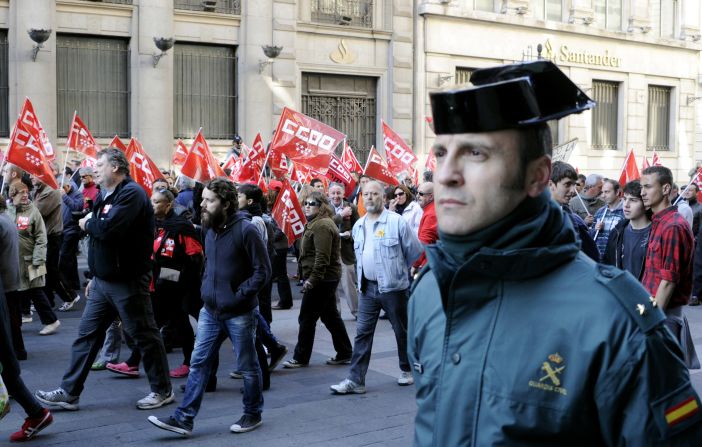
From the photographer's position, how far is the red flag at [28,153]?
10.6m

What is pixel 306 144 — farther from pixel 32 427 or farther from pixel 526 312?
pixel 526 312

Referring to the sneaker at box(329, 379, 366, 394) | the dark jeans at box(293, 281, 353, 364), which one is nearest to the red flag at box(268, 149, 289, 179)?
the dark jeans at box(293, 281, 353, 364)

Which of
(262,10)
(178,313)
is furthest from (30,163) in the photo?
(262,10)

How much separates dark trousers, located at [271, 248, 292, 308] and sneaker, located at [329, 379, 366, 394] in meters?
4.09

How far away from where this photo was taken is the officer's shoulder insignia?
5.61 feet

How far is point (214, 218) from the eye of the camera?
21.6 ft

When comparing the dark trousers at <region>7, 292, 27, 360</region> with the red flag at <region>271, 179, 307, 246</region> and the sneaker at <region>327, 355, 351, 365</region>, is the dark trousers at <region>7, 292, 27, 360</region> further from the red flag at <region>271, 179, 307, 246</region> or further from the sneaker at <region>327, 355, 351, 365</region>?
the red flag at <region>271, 179, 307, 246</region>

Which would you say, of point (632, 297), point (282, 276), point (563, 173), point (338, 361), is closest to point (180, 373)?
point (338, 361)

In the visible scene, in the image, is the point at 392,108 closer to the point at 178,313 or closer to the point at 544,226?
the point at 178,313

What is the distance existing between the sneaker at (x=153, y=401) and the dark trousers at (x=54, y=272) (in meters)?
5.12

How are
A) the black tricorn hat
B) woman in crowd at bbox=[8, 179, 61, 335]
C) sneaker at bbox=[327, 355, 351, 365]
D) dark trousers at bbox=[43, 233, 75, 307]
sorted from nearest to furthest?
1. the black tricorn hat
2. sneaker at bbox=[327, 355, 351, 365]
3. woman in crowd at bbox=[8, 179, 61, 335]
4. dark trousers at bbox=[43, 233, 75, 307]

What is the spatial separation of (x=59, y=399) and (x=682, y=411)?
6.16 meters

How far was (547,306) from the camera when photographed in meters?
1.79

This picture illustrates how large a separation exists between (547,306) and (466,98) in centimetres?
48
